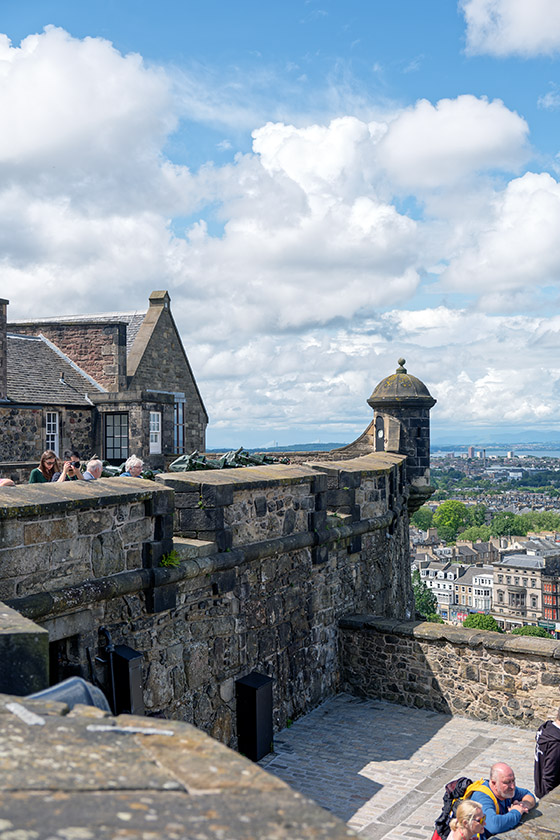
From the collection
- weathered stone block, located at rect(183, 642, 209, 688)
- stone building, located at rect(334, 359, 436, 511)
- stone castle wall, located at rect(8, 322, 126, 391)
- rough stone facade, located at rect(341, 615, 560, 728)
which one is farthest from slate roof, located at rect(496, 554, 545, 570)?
weathered stone block, located at rect(183, 642, 209, 688)

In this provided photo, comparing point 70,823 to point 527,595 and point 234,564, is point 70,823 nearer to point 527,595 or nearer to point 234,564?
point 234,564

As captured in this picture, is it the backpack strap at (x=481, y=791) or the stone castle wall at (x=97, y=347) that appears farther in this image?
the stone castle wall at (x=97, y=347)

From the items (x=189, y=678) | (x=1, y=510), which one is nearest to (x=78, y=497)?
(x=1, y=510)

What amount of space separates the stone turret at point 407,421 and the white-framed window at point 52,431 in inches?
386

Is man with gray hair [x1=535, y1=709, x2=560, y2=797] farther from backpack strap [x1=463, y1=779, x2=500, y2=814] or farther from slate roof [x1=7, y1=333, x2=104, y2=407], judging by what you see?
slate roof [x1=7, y1=333, x2=104, y2=407]

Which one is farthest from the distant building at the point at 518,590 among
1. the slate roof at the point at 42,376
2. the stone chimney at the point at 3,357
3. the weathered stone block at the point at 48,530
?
the weathered stone block at the point at 48,530

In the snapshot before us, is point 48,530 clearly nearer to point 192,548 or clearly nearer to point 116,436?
point 192,548

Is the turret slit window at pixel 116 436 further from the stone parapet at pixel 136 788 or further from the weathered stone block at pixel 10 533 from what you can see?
the stone parapet at pixel 136 788

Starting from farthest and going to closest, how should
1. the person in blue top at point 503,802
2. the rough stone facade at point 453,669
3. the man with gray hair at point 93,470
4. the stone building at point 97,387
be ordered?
the stone building at point 97,387
the rough stone facade at point 453,669
the man with gray hair at point 93,470
the person in blue top at point 503,802

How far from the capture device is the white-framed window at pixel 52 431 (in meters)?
22.2

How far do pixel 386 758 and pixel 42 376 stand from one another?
17.2m

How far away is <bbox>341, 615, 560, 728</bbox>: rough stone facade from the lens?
10.1 metres

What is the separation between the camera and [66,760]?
7.22 ft

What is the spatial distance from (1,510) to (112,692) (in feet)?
7.04
